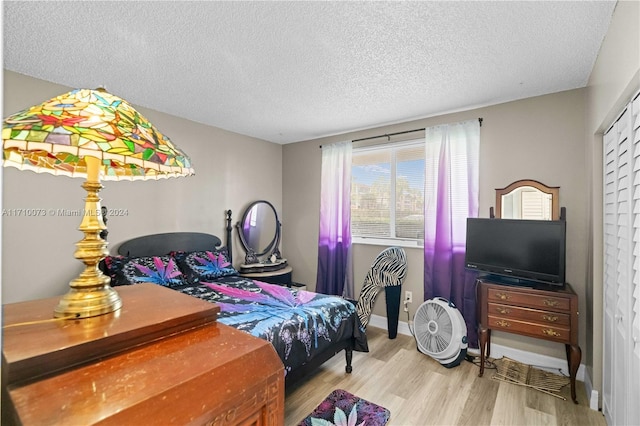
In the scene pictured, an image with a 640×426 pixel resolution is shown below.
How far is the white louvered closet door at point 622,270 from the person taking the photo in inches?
61.5

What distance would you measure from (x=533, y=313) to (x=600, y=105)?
1564 millimetres

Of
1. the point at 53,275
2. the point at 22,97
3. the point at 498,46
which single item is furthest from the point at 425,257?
the point at 22,97

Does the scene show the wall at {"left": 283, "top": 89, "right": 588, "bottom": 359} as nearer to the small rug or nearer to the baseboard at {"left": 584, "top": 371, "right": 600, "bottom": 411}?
the small rug

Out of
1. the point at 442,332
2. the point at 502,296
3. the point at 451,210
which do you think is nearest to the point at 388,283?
the point at 442,332

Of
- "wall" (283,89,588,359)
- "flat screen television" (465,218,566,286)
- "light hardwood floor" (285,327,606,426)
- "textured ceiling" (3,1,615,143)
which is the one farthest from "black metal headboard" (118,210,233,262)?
"flat screen television" (465,218,566,286)

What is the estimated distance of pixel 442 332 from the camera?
289 centimetres

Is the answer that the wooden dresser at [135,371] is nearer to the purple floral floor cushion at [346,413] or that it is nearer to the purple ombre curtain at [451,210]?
the purple floral floor cushion at [346,413]

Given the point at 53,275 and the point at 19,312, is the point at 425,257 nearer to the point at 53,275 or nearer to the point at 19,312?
the point at 19,312

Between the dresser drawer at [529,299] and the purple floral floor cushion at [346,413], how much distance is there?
1.28 metres

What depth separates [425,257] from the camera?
11.1 ft

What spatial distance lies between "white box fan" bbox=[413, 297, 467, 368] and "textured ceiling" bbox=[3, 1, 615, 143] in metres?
1.96

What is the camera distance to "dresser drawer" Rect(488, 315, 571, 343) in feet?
7.77

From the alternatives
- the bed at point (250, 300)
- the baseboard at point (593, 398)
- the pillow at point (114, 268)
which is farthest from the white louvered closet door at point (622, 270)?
the pillow at point (114, 268)

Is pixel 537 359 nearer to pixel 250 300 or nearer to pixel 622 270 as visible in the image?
pixel 622 270
